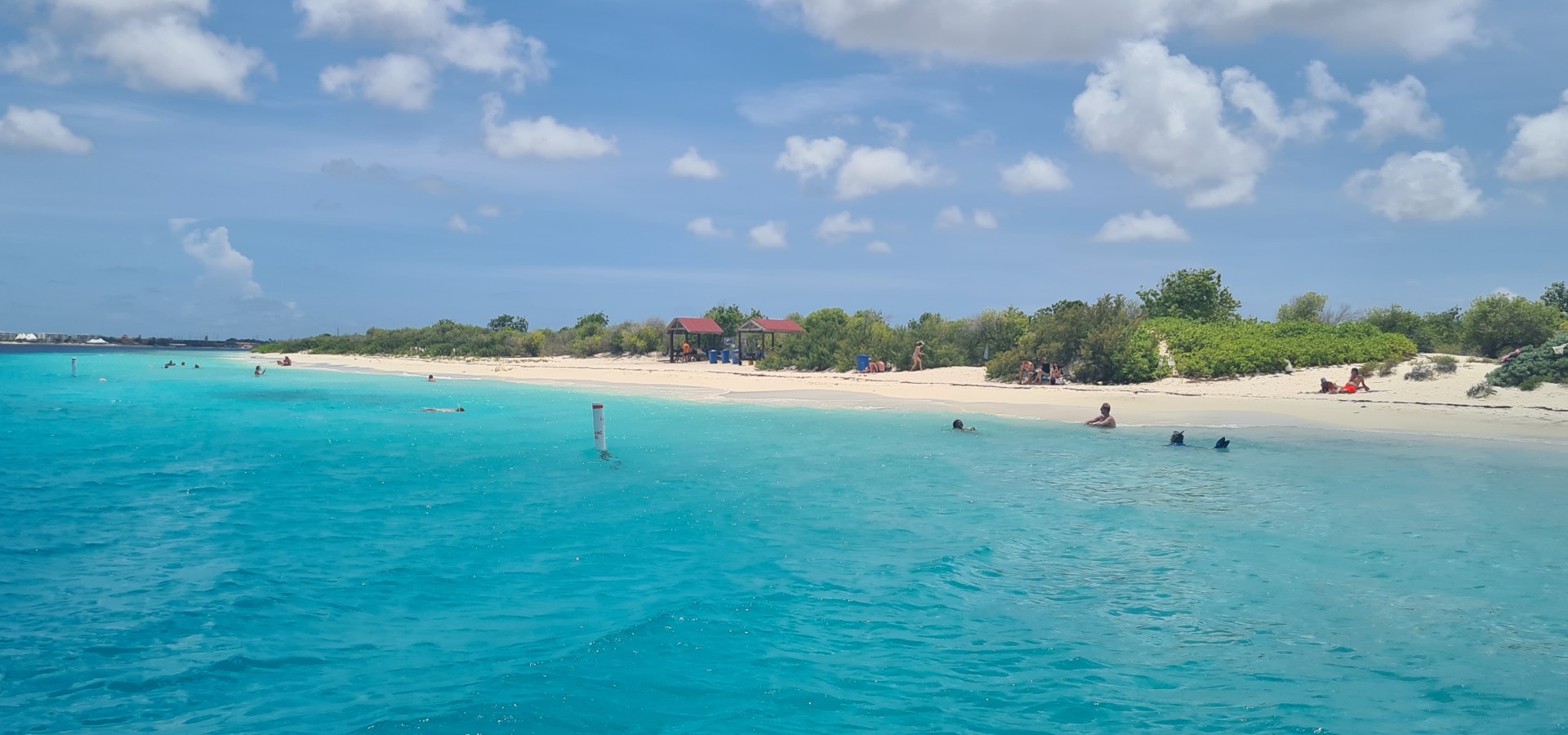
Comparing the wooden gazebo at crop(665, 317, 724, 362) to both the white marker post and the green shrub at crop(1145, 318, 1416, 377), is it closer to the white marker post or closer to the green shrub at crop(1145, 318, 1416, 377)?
the green shrub at crop(1145, 318, 1416, 377)

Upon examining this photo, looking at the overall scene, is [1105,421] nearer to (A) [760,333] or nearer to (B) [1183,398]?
(B) [1183,398]

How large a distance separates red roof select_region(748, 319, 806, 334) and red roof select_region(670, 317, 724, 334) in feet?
14.4

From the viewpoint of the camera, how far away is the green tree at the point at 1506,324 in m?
32.4

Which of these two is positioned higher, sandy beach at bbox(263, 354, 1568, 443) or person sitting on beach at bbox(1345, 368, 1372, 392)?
person sitting on beach at bbox(1345, 368, 1372, 392)

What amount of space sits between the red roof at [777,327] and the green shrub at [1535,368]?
28.3 meters

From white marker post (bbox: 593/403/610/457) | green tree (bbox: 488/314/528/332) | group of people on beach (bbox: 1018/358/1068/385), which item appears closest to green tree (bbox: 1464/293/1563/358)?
group of people on beach (bbox: 1018/358/1068/385)

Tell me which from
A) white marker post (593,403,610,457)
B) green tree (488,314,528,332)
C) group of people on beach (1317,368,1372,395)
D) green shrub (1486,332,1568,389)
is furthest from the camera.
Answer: green tree (488,314,528,332)

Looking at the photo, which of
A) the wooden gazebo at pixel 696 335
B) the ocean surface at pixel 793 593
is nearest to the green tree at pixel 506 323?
the wooden gazebo at pixel 696 335

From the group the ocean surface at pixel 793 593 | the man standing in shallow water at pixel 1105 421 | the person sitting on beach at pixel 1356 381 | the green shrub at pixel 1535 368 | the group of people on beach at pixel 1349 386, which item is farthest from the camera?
the person sitting on beach at pixel 1356 381

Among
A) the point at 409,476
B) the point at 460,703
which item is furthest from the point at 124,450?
the point at 460,703

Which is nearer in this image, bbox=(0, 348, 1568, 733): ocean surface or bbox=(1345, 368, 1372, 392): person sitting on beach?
bbox=(0, 348, 1568, 733): ocean surface

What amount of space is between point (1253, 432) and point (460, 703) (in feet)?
63.8

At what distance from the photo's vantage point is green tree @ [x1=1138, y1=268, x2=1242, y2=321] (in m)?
47.2

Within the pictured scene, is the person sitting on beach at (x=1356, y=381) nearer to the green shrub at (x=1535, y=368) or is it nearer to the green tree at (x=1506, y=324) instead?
the green shrub at (x=1535, y=368)
